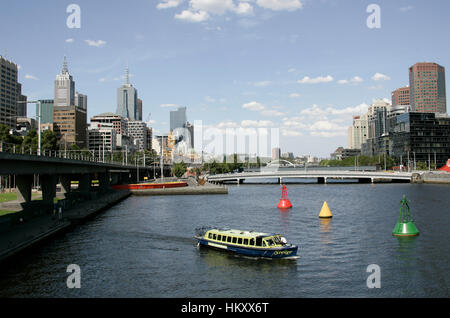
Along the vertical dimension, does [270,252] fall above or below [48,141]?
below

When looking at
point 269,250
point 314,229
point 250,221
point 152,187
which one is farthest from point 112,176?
point 269,250

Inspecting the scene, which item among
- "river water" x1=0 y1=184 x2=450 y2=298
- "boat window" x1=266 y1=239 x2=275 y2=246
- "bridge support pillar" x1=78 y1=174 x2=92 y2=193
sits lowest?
"river water" x1=0 y1=184 x2=450 y2=298

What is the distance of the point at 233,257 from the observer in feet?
143

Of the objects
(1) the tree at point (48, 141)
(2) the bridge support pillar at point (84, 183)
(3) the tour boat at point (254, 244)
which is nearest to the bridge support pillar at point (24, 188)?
(2) the bridge support pillar at point (84, 183)

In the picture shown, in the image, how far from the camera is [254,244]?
137 feet

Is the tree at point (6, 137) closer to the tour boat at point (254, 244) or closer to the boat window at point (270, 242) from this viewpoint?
the tour boat at point (254, 244)

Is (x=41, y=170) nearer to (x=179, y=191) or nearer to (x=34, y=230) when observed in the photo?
(x=34, y=230)

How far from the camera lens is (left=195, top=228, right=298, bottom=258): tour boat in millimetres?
40688

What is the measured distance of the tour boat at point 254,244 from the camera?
40688 millimetres

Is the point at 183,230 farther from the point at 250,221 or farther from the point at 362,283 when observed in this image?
the point at 362,283

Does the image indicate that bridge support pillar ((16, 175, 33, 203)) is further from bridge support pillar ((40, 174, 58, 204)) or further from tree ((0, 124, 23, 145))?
tree ((0, 124, 23, 145))

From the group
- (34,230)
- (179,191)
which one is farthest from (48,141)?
(34,230)

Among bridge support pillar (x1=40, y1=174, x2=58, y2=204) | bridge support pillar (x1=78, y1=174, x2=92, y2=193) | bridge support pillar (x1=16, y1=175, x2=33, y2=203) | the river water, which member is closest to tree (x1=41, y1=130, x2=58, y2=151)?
bridge support pillar (x1=78, y1=174, x2=92, y2=193)
